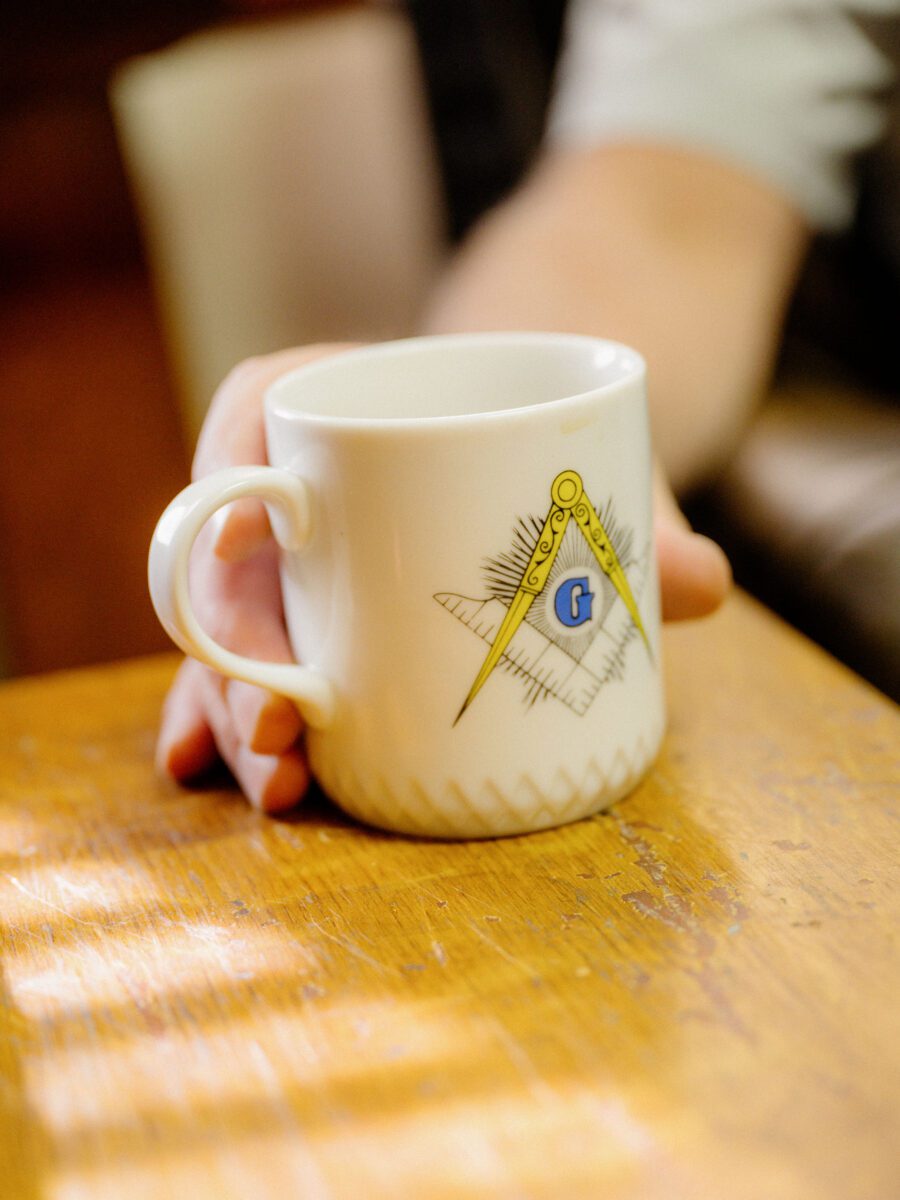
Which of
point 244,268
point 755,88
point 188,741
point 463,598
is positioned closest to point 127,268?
point 244,268

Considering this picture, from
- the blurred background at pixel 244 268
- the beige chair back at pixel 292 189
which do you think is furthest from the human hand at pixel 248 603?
the beige chair back at pixel 292 189

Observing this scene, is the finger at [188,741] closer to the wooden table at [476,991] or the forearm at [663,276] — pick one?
the wooden table at [476,991]

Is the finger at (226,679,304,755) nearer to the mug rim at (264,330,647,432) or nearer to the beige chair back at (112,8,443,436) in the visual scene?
the mug rim at (264,330,647,432)

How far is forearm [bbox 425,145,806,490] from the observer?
0.77 metres

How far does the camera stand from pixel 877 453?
666mm

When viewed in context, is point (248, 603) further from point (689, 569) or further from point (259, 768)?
point (689, 569)

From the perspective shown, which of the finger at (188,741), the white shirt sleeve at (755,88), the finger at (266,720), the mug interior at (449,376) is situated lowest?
the finger at (188,741)

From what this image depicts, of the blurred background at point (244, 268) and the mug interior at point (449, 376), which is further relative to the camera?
the blurred background at point (244, 268)

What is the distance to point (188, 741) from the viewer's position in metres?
0.51

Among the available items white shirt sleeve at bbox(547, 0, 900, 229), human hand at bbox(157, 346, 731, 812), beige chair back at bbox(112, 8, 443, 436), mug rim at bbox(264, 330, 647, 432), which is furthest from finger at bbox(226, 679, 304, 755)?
beige chair back at bbox(112, 8, 443, 436)

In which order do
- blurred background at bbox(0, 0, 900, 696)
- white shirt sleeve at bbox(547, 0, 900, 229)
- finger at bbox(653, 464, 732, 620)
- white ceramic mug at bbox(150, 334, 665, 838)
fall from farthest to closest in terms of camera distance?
white shirt sleeve at bbox(547, 0, 900, 229), blurred background at bbox(0, 0, 900, 696), finger at bbox(653, 464, 732, 620), white ceramic mug at bbox(150, 334, 665, 838)

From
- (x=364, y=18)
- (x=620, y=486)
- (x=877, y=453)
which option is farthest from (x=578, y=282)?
(x=364, y=18)

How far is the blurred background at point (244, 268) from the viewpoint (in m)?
0.69

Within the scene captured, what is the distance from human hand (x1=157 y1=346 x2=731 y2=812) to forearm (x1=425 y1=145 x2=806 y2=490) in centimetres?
25
